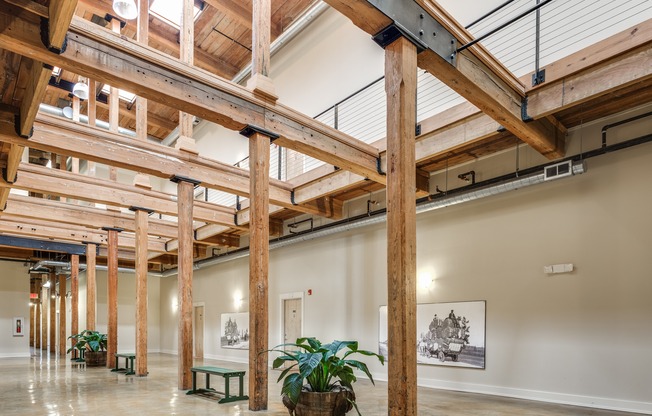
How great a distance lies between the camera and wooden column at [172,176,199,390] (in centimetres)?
731

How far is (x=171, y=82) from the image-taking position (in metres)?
5.27

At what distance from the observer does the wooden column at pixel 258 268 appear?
5.50m

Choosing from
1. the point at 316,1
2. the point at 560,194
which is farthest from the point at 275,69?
the point at 560,194

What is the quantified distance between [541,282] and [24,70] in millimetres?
7447

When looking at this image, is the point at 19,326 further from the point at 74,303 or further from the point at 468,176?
the point at 468,176

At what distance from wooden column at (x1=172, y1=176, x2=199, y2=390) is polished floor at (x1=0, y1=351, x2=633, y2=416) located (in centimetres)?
44

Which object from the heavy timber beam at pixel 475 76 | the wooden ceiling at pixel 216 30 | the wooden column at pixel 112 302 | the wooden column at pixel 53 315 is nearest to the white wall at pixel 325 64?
the wooden ceiling at pixel 216 30

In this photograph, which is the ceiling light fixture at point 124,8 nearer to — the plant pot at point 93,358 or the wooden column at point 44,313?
the plant pot at point 93,358

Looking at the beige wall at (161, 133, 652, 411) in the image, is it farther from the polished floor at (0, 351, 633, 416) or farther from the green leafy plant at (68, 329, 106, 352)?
the green leafy plant at (68, 329, 106, 352)

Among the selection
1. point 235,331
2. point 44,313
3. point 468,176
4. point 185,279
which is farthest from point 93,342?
point 44,313

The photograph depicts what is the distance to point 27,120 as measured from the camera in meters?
5.62

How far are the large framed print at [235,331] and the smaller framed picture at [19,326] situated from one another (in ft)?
23.8

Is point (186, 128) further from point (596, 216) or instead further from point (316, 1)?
point (596, 216)

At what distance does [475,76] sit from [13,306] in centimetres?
1771
